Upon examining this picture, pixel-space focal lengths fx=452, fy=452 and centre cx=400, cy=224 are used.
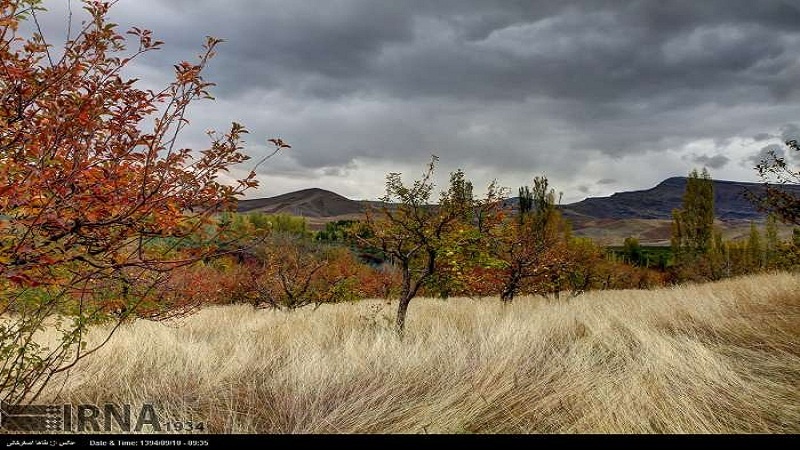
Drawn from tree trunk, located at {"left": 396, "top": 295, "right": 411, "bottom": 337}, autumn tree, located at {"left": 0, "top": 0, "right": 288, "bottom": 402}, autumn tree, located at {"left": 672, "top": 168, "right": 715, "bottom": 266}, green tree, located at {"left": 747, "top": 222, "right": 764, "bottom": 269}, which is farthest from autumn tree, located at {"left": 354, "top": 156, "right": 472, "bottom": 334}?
green tree, located at {"left": 747, "top": 222, "right": 764, "bottom": 269}

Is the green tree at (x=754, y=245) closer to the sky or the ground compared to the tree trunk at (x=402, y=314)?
closer to the ground

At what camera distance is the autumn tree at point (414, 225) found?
8594 millimetres

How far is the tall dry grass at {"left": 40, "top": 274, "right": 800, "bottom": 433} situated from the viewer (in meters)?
3.76

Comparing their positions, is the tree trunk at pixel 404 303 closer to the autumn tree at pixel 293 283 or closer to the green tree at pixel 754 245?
the autumn tree at pixel 293 283

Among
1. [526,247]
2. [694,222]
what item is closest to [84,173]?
[526,247]

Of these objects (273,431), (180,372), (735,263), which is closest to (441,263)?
(180,372)

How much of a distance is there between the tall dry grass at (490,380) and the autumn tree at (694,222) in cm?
4372

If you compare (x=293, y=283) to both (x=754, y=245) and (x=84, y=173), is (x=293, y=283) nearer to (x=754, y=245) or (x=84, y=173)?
(x=84, y=173)

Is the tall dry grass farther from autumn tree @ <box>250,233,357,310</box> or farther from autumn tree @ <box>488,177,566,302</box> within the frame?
autumn tree @ <box>250,233,357,310</box>

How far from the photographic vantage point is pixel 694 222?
4491cm

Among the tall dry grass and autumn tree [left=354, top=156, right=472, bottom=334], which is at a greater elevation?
autumn tree [left=354, top=156, right=472, bottom=334]

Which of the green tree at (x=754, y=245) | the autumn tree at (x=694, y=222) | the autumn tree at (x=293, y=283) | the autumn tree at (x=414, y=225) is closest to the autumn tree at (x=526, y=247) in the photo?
the autumn tree at (x=414, y=225)

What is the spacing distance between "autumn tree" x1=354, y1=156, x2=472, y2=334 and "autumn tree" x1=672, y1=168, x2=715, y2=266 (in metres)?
43.6

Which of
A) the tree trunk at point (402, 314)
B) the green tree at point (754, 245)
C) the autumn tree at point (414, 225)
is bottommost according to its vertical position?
the green tree at point (754, 245)
